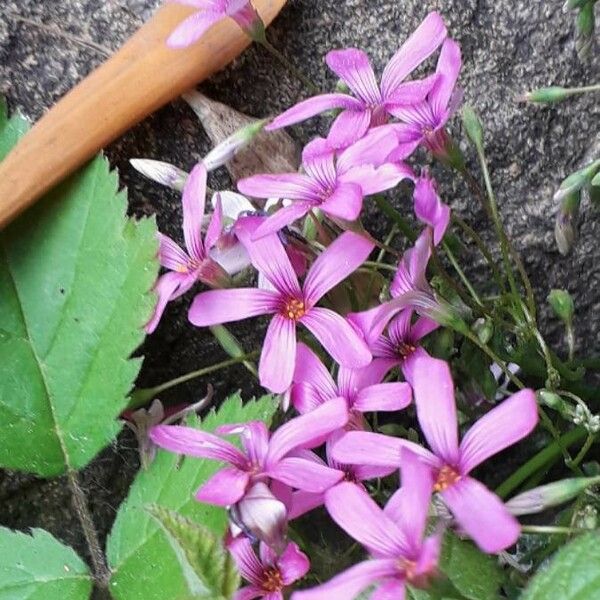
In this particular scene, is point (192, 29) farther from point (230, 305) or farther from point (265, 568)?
point (265, 568)

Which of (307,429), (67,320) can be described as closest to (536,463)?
(307,429)

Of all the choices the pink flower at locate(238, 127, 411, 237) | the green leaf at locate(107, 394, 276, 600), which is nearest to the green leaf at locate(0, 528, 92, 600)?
the green leaf at locate(107, 394, 276, 600)

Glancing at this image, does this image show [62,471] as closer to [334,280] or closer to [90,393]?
[90,393]

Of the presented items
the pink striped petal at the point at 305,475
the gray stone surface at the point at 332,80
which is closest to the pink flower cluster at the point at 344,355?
the pink striped petal at the point at 305,475

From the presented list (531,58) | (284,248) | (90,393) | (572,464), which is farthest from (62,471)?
(531,58)

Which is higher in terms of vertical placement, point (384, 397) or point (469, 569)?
point (384, 397)

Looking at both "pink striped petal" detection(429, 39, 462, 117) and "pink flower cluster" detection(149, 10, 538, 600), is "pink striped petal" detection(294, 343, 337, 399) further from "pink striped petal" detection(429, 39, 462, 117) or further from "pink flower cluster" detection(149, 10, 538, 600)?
"pink striped petal" detection(429, 39, 462, 117)
